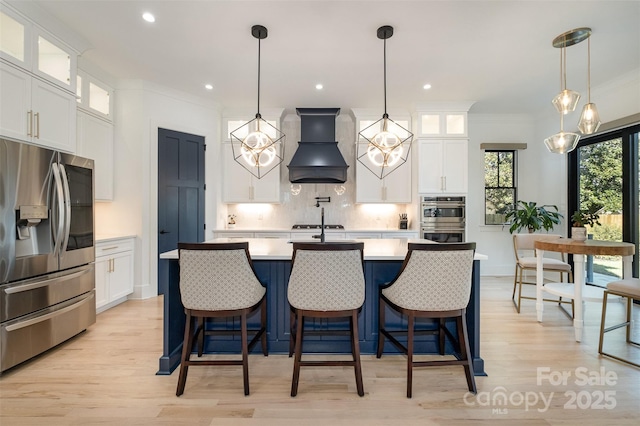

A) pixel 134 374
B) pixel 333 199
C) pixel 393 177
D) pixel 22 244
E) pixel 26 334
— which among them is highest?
pixel 393 177

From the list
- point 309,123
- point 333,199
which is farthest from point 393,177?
point 309,123

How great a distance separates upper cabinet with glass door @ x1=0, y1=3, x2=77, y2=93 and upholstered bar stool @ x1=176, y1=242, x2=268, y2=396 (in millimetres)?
2191

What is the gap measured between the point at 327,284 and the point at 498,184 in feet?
15.6

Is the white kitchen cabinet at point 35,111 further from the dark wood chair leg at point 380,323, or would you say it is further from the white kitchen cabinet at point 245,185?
the dark wood chair leg at point 380,323

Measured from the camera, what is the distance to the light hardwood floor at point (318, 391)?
171 centimetres

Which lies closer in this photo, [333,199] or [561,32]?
[561,32]

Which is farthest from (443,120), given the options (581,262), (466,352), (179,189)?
(179,189)

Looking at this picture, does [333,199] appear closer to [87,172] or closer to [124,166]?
[124,166]

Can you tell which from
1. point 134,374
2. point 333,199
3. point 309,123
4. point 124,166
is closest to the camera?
point 134,374

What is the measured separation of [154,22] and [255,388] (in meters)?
3.17

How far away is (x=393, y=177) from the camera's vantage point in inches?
194

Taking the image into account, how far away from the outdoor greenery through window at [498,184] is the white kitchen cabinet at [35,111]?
589 cm

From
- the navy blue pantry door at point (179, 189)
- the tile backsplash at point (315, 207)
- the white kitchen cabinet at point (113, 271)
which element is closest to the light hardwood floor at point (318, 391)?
the white kitchen cabinet at point (113, 271)

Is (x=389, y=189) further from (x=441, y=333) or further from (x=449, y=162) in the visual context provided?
(x=441, y=333)
